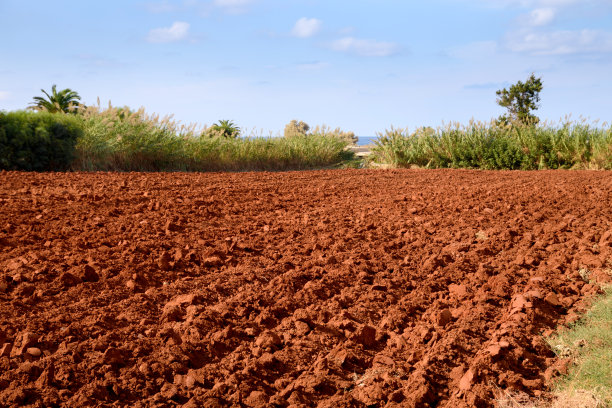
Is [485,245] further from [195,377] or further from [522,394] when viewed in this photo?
[195,377]

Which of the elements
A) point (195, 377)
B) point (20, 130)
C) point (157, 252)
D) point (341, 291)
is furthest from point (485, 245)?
point (20, 130)

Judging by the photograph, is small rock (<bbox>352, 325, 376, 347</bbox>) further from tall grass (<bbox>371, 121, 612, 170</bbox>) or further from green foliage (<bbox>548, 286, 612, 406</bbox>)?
tall grass (<bbox>371, 121, 612, 170</bbox>)

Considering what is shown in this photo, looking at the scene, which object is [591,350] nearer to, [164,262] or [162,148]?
[164,262]

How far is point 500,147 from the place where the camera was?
15.0 meters

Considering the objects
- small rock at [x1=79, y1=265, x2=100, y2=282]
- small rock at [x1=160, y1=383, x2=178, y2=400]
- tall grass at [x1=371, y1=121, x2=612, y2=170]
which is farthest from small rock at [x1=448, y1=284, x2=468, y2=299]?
tall grass at [x1=371, y1=121, x2=612, y2=170]

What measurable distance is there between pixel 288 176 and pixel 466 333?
811 cm

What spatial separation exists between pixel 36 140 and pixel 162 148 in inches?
110

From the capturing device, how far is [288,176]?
11.3m

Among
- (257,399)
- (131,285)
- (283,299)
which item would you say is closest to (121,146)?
(131,285)

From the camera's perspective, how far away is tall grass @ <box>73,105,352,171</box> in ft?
40.6

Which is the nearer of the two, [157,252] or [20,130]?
[157,252]

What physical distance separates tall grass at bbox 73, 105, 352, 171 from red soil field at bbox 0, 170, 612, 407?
5347 mm

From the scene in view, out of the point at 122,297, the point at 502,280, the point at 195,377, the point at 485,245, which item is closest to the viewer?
the point at 195,377

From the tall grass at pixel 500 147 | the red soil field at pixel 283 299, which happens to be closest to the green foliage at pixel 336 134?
the tall grass at pixel 500 147
